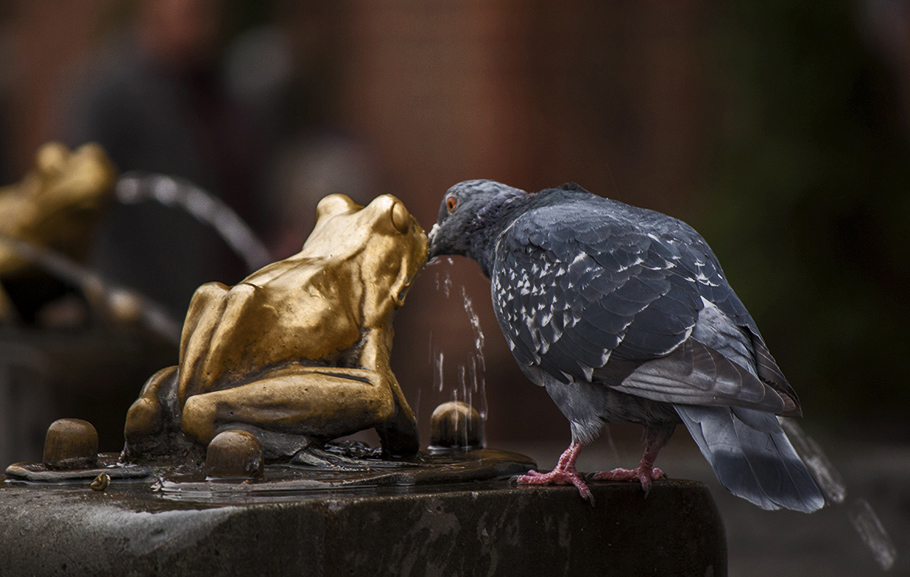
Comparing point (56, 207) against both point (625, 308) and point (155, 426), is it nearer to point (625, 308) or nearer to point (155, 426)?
point (155, 426)

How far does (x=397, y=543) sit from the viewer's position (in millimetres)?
2574

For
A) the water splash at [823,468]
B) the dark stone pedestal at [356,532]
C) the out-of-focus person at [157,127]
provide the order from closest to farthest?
the dark stone pedestal at [356,532] < the water splash at [823,468] < the out-of-focus person at [157,127]

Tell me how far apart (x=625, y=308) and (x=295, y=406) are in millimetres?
842

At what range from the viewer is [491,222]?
338 cm

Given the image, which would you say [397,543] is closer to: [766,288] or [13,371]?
[13,371]

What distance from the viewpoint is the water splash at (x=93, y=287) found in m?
5.30

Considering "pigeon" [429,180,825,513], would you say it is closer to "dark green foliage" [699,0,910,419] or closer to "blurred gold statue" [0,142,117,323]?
"blurred gold statue" [0,142,117,323]

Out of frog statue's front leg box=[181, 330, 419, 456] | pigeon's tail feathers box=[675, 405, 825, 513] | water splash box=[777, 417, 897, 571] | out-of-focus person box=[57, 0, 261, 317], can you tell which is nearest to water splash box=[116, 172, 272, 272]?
out-of-focus person box=[57, 0, 261, 317]

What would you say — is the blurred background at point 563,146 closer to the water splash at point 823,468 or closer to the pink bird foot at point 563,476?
the water splash at point 823,468

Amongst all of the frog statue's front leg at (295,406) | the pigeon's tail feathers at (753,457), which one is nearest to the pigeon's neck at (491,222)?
the frog statue's front leg at (295,406)

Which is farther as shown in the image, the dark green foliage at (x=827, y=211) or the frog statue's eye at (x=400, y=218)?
the dark green foliage at (x=827, y=211)

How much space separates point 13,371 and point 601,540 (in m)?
3.17

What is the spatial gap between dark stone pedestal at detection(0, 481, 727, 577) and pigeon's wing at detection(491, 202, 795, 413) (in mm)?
337

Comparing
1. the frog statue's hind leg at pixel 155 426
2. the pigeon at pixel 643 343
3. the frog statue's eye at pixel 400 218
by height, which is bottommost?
the frog statue's hind leg at pixel 155 426
